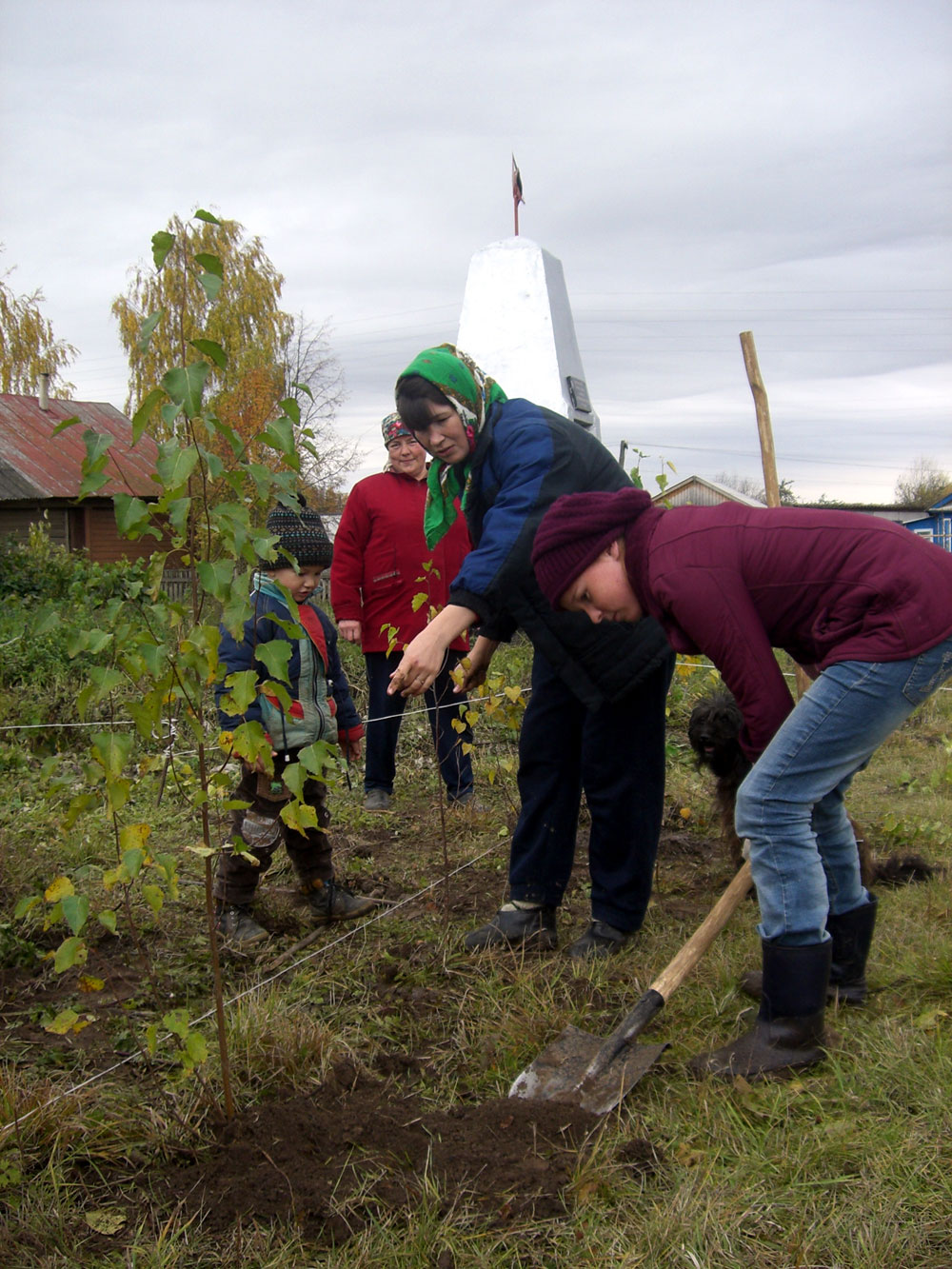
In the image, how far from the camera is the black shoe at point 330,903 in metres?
3.71

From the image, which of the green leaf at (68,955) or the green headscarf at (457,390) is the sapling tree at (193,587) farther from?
the green headscarf at (457,390)

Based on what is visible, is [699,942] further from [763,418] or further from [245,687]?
[763,418]

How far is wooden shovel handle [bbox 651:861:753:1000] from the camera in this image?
260 cm

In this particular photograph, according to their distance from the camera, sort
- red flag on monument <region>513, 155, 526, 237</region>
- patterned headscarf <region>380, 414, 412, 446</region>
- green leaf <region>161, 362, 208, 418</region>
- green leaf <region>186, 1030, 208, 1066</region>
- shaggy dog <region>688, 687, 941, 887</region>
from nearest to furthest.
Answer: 1. green leaf <region>161, 362, 208, 418</region>
2. green leaf <region>186, 1030, 208, 1066</region>
3. shaggy dog <region>688, 687, 941, 887</region>
4. patterned headscarf <region>380, 414, 412, 446</region>
5. red flag on monument <region>513, 155, 526, 237</region>

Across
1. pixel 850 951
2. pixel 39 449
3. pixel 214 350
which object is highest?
pixel 39 449

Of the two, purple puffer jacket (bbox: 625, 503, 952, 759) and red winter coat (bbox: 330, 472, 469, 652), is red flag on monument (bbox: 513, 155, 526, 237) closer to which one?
red winter coat (bbox: 330, 472, 469, 652)

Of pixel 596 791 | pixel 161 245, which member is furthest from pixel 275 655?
pixel 596 791

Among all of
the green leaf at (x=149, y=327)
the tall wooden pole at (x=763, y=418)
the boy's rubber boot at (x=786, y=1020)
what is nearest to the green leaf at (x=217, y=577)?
the green leaf at (x=149, y=327)

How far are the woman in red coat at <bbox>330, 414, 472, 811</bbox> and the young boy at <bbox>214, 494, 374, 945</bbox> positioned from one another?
1501 mm

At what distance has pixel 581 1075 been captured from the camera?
2.48 meters

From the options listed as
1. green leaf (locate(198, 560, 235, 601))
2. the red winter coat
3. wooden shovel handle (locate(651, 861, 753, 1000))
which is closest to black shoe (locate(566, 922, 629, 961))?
wooden shovel handle (locate(651, 861, 753, 1000))

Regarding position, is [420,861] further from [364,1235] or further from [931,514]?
[931,514]

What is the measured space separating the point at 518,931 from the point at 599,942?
0.27 meters

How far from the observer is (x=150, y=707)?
1.97 meters
